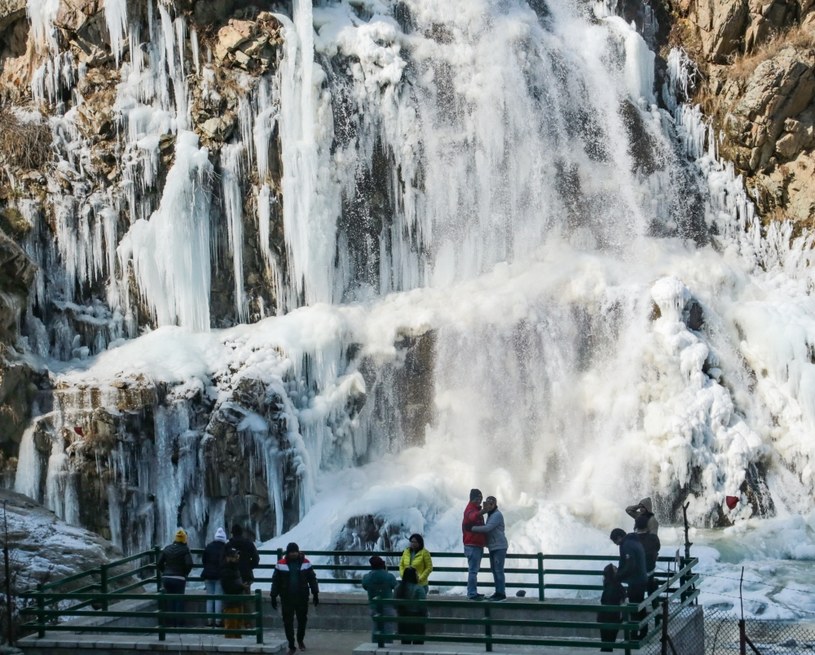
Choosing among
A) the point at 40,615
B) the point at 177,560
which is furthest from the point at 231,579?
the point at 40,615

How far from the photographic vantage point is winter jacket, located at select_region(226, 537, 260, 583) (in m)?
18.3

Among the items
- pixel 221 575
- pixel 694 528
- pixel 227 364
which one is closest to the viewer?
pixel 221 575

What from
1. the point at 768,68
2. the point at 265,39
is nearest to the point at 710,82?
the point at 768,68

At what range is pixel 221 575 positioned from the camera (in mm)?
18250

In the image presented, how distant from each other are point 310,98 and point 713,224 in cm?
1045

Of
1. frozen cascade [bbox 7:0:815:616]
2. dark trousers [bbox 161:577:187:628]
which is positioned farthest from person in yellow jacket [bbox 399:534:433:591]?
frozen cascade [bbox 7:0:815:616]

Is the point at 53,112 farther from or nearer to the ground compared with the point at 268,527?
farther from the ground

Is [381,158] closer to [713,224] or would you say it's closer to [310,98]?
[310,98]

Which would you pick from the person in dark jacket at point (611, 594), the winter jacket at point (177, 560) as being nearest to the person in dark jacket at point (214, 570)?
the winter jacket at point (177, 560)

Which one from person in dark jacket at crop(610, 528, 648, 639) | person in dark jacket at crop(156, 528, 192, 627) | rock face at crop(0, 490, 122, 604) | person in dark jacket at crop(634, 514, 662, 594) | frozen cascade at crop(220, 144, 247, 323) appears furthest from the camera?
frozen cascade at crop(220, 144, 247, 323)

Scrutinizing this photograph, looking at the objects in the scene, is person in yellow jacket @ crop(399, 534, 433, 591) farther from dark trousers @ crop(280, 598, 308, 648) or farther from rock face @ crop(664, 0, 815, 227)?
rock face @ crop(664, 0, 815, 227)

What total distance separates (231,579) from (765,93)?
22.5 m

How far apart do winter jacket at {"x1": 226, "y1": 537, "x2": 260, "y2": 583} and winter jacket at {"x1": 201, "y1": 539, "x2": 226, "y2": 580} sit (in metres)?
0.16

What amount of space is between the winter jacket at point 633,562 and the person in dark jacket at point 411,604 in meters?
2.37
